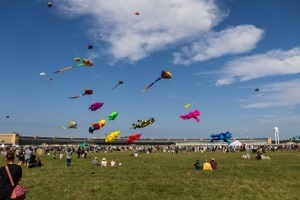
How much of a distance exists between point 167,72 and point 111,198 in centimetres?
1756

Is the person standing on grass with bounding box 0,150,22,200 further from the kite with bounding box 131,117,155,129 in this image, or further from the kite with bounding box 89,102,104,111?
the kite with bounding box 131,117,155,129

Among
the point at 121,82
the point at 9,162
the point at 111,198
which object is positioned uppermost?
the point at 121,82

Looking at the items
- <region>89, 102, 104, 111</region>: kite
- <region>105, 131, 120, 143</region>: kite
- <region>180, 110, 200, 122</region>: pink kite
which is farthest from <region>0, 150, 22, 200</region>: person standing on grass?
<region>105, 131, 120, 143</region>: kite

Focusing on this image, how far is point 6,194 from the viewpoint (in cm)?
761

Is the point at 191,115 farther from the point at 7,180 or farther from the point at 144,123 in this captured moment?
the point at 7,180

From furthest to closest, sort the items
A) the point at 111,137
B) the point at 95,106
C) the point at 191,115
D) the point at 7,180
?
the point at 111,137 < the point at 191,115 < the point at 95,106 < the point at 7,180

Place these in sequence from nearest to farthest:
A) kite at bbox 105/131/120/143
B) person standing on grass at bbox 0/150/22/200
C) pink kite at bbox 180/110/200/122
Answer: person standing on grass at bbox 0/150/22/200
pink kite at bbox 180/110/200/122
kite at bbox 105/131/120/143

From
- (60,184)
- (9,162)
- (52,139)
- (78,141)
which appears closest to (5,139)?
(52,139)

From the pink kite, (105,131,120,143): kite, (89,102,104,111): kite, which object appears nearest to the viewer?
(89,102,104,111): kite

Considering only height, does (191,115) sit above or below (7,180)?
above

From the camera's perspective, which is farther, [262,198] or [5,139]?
[5,139]

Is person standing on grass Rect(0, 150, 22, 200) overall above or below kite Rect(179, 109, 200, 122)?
below

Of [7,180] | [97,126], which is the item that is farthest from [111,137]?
[7,180]

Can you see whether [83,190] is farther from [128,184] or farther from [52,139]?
[52,139]
